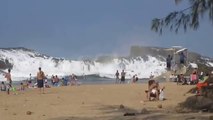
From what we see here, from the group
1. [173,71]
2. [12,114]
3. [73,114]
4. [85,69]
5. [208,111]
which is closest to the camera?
[208,111]

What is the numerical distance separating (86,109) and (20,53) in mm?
163719

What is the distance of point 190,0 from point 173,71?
30.0 metres

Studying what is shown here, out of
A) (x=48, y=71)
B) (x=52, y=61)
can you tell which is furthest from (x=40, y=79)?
(x=52, y=61)

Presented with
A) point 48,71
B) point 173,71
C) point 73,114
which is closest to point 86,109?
point 73,114

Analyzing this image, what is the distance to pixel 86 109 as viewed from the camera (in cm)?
1741

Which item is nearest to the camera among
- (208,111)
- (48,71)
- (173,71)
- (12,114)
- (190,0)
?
(190,0)

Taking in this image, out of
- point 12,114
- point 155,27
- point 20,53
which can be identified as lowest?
point 12,114

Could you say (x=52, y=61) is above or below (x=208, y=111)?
above

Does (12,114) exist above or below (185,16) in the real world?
below

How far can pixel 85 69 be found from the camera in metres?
169

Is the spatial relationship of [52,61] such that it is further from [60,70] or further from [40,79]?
[40,79]

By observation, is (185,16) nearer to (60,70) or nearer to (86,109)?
(86,109)

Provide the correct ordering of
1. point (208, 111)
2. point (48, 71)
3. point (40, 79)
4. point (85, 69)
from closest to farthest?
point (208, 111)
point (40, 79)
point (48, 71)
point (85, 69)

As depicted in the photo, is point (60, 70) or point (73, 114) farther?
point (60, 70)
